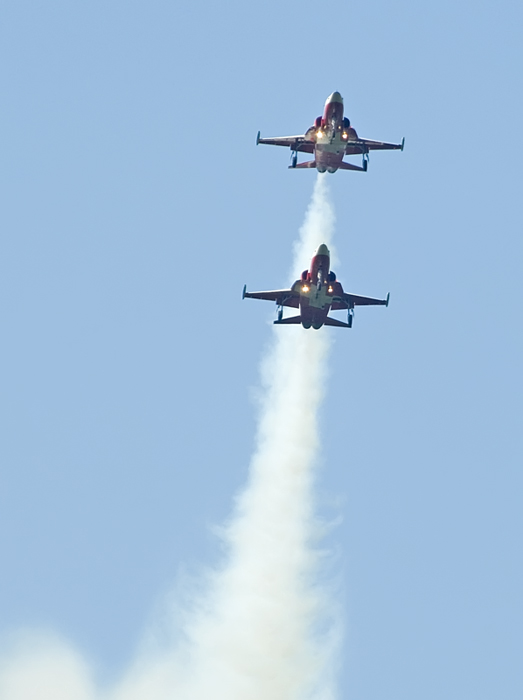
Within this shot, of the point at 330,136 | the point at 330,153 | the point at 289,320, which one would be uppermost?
the point at 330,136

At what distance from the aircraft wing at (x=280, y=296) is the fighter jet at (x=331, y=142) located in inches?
540

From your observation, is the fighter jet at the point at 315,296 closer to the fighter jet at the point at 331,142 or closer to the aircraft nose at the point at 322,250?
the aircraft nose at the point at 322,250

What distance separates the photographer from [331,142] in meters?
179

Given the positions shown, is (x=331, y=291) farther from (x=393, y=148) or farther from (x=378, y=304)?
(x=393, y=148)

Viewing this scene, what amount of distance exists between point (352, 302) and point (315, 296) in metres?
5.74

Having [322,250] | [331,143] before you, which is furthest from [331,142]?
[322,250]

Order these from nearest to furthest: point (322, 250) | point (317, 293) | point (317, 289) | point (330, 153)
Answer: point (322, 250), point (317, 289), point (317, 293), point (330, 153)

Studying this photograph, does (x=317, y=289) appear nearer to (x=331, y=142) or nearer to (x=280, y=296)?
(x=280, y=296)

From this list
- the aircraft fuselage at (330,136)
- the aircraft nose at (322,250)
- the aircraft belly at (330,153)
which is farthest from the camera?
the aircraft belly at (330,153)

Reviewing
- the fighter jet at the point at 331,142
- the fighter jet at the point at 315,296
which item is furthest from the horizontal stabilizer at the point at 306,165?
the fighter jet at the point at 315,296

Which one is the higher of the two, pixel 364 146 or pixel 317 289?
pixel 364 146

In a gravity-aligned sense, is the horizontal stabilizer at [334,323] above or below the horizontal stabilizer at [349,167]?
below

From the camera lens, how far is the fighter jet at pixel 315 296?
17038cm

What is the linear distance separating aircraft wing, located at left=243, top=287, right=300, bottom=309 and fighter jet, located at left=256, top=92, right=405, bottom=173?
45.0 feet
